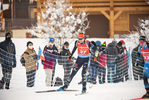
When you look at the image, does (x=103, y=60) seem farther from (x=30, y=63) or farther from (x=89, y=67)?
(x=30, y=63)

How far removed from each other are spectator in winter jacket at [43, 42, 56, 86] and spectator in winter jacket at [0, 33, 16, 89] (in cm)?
73

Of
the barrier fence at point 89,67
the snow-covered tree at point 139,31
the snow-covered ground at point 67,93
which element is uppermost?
the snow-covered tree at point 139,31

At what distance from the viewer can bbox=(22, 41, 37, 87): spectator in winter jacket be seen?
648 cm

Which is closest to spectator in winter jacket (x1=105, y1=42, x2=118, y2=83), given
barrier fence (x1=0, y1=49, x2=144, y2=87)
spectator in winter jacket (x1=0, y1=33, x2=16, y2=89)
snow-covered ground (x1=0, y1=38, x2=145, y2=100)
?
barrier fence (x1=0, y1=49, x2=144, y2=87)

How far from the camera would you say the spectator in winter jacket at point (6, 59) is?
6281 millimetres

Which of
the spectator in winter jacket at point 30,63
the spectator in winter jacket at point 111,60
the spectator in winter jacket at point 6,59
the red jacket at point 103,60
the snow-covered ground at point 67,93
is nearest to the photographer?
the snow-covered ground at point 67,93

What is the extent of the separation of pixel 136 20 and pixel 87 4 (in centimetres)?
203

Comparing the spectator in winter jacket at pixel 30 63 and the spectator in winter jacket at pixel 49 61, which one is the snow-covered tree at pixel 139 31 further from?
the spectator in winter jacket at pixel 30 63

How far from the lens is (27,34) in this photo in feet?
43.5

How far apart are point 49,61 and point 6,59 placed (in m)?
0.96

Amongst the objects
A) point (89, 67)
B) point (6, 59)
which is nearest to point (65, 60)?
point (89, 67)

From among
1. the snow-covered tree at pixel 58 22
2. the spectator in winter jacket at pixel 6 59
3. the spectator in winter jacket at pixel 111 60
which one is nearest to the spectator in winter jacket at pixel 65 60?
the spectator in winter jacket at pixel 111 60

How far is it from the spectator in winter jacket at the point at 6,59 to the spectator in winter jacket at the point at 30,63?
0.30 meters

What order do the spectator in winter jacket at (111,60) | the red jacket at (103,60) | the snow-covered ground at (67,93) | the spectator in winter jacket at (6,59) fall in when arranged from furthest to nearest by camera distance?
the spectator in winter jacket at (111,60), the red jacket at (103,60), the spectator in winter jacket at (6,59), the snow-covered ground at (67,93)
